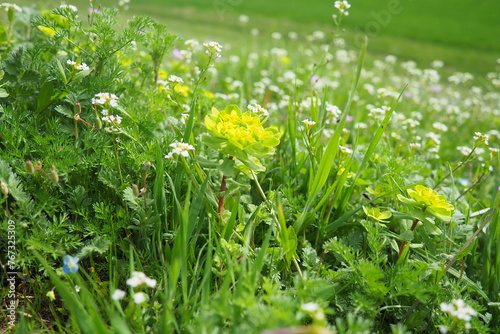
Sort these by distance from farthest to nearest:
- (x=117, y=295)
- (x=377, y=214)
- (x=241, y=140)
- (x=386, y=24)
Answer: (x=386, y=24)
(x=377, y=214)
(x=241, y=140)
(x=117, y=295)

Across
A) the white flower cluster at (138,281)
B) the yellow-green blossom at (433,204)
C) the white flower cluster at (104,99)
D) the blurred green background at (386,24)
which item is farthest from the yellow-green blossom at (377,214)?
the blurred green background at (386,24)

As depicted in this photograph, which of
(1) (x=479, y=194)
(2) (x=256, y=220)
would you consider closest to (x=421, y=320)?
(2) (x=256, y=220)

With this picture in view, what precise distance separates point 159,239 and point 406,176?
1.33 metres

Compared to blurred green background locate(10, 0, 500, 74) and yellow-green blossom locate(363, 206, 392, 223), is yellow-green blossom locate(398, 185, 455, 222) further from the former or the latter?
blurred green background locate(10, 0, 500, 74)

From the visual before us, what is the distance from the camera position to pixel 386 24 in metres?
10.4

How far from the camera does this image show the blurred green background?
1123 centimetres

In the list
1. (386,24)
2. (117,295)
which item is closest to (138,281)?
(117,295)

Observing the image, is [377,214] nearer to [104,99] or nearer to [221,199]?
[221,199]

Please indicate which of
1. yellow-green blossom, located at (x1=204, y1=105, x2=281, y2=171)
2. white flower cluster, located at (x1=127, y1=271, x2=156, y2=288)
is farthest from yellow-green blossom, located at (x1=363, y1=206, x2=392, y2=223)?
white flower cluster, located at (x1=127, y1=271, x2=156, y2=288)

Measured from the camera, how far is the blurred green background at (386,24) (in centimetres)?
1123

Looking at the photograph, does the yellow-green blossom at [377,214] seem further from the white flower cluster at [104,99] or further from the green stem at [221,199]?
the white flower cluster at [104,99]

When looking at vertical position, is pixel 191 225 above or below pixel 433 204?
below

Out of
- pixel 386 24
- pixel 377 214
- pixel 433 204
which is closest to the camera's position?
pixel 433 204

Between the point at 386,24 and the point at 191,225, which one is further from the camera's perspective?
the point at 386,24
